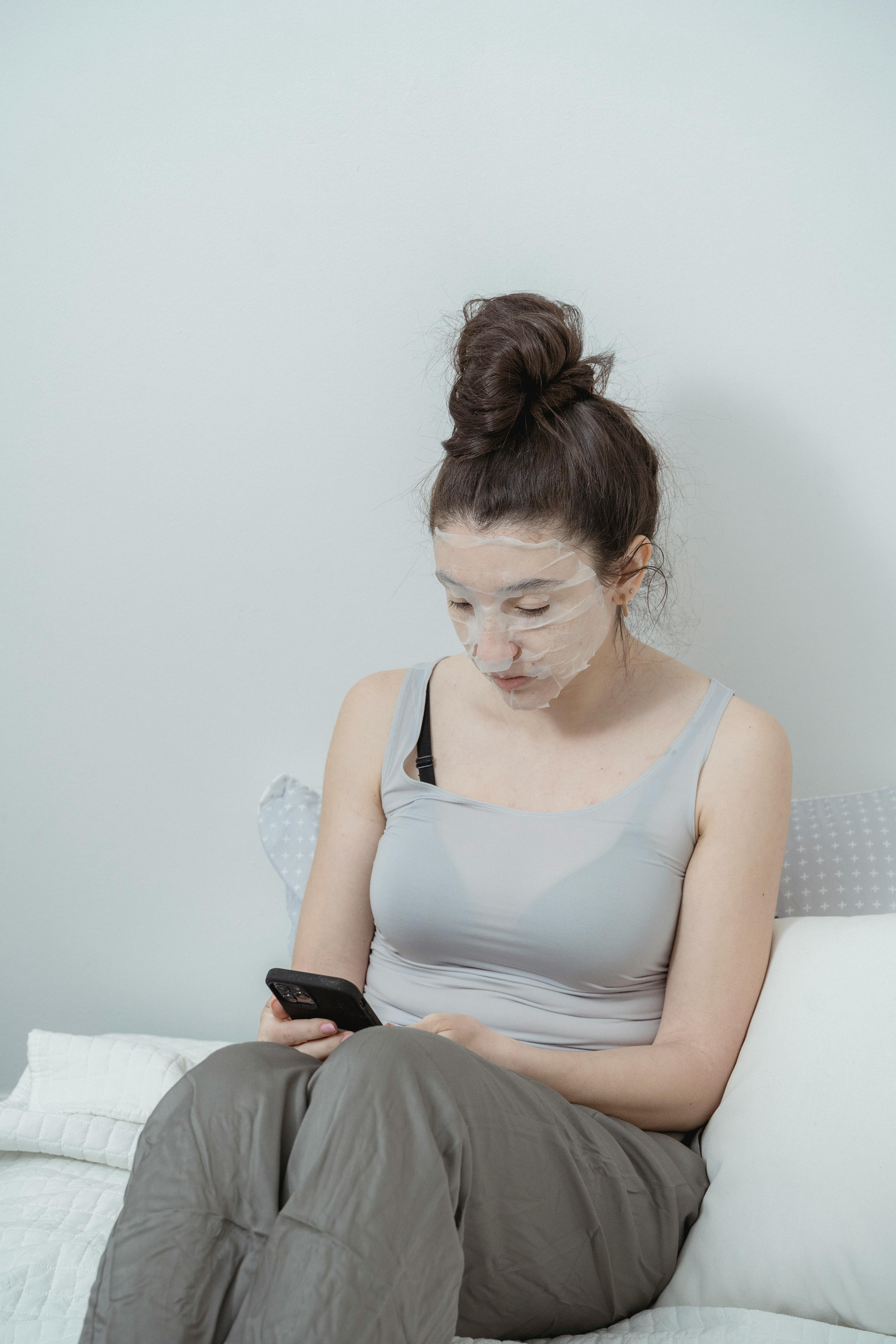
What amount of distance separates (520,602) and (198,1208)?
25.2 inches

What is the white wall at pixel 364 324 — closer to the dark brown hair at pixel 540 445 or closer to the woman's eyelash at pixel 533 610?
the dark brown hair at pixel 540 445

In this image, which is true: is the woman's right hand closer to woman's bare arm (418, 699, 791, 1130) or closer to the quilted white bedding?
woman's bare arm (418, 699, 791, 1130)

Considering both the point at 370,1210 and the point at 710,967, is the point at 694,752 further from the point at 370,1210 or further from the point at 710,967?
the point at 370,1210

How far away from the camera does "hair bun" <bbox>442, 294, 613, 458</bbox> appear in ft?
3.61

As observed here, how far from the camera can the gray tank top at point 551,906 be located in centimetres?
110

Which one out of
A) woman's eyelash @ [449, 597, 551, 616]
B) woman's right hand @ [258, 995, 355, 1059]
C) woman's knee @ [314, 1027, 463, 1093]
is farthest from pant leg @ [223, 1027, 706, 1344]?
woman's eyelash @ [449, 597, 551, 616]

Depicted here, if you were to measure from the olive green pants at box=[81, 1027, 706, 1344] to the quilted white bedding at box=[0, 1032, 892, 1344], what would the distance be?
7cm

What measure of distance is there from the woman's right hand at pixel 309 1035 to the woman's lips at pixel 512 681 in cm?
40

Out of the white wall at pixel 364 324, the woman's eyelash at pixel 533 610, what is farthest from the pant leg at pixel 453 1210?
the white wall at pixel 364 324

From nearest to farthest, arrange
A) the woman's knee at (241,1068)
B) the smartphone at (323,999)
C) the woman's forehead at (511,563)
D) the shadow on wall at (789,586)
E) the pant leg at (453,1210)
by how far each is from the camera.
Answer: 1. the pant leg at (453,1210)
2. the woman's knee at (241,1068)
3. the smartphone at (323,999)
4. the woman's forehead at (511,563)
5. the shadow on wall at (789,586)

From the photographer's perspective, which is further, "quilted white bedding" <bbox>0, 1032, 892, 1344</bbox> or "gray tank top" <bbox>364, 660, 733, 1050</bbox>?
"gray tank top" <bbox>364, 660, 733, 1050</bbox>

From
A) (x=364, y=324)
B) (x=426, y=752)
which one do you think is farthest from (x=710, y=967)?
(x=364, y=324)

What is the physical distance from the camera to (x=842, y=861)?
1244 millimetres

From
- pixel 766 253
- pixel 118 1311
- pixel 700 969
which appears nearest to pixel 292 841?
pixel 700 969
